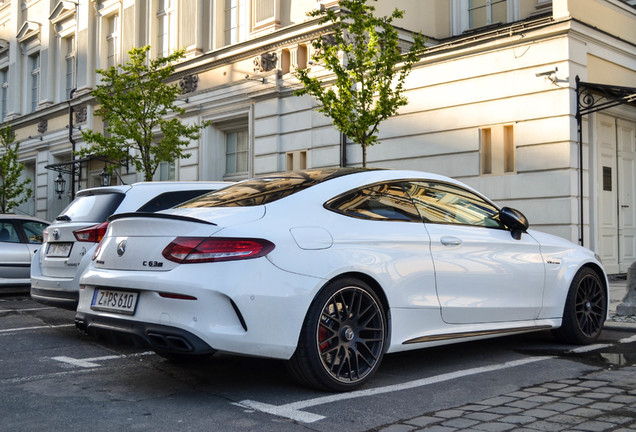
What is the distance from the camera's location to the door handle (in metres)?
5.33

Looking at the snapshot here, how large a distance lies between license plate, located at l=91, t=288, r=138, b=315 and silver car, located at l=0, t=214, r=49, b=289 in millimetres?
7396

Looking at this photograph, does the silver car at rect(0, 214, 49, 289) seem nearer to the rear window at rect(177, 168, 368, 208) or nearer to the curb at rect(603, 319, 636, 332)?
the rear window at rect(177, 168, 368, 208)

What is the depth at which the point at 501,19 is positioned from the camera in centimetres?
1814

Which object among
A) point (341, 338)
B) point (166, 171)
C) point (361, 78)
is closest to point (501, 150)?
point (361, 78)

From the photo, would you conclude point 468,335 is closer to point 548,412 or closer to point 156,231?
point 548,412

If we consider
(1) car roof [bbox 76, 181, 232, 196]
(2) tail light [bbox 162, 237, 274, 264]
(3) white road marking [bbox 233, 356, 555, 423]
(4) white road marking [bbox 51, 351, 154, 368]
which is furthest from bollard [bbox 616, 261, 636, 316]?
(2) tail light [bbox 162, 237, 274, 264]

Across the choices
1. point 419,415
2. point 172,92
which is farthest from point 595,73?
point 419,415

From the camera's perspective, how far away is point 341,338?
15.3 feet

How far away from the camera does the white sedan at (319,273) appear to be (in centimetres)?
437

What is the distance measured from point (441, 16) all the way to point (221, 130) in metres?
7.21

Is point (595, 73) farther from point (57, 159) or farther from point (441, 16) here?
point (57, 159)

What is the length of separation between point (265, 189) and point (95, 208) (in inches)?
129

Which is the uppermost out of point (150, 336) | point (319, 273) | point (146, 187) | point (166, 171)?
point (166, 171)

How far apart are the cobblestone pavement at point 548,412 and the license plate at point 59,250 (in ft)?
15.8
